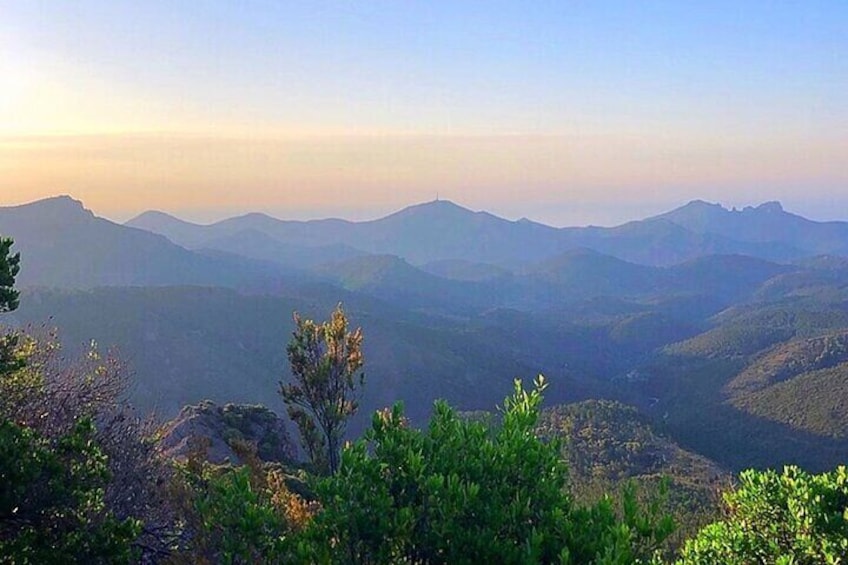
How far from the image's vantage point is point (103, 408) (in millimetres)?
13562

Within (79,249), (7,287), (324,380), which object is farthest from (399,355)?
(7,287)

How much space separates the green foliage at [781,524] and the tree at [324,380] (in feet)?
19.3

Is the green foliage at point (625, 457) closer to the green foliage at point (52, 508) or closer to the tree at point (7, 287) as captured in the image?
the green foliage at point (52, 508)

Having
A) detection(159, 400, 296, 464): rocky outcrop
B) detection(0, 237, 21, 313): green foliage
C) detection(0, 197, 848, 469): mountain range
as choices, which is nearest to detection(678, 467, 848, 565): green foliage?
detection(0, 237, 21, 313): green foliage

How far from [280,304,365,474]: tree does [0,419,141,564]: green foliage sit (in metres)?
4.10

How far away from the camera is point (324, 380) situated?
1135 centimetres

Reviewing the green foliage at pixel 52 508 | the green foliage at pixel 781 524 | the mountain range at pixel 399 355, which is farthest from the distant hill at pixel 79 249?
the green foliage at pixel 781 524

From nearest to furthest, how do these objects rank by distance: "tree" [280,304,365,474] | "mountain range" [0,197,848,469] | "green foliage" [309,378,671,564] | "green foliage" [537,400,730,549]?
"green foliage" [309,378,671,564]
"tree" [280,304,365,474]
"green foliage" [537,400,730,549]
"mountain range" [0,197,848,469]

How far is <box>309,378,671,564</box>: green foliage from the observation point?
17.3 feet

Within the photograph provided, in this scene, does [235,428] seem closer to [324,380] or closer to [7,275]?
[324,380]

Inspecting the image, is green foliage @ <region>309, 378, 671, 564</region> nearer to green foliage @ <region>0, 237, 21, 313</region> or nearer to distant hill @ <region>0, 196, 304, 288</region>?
green foliage @ <region>0, 237, 21, 313</region>

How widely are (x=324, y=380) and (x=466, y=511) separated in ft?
20.3

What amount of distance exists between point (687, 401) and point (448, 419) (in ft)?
495

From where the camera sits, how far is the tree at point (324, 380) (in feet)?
37.1
